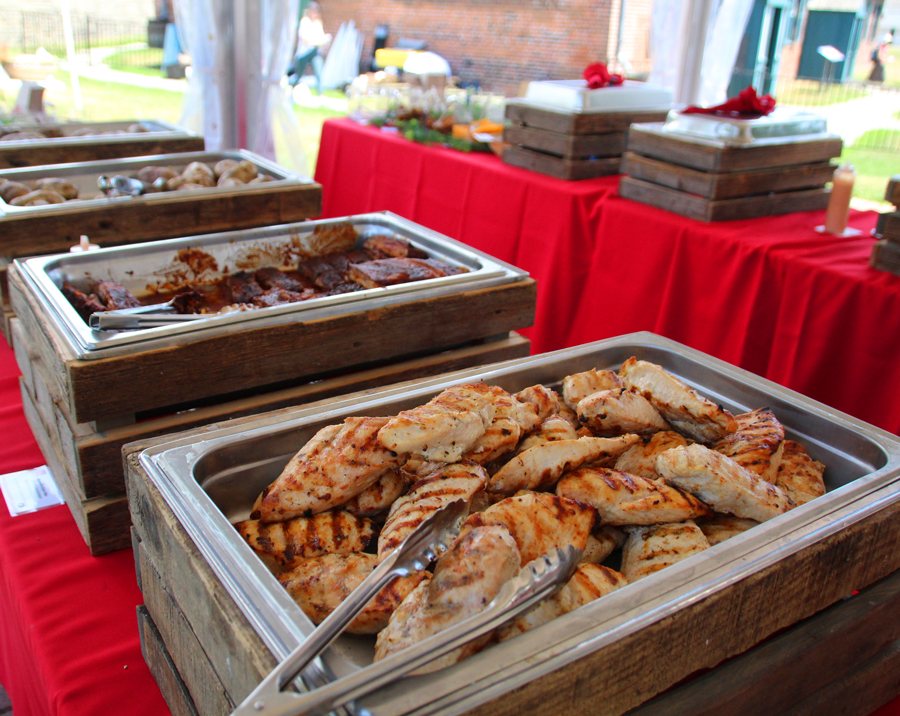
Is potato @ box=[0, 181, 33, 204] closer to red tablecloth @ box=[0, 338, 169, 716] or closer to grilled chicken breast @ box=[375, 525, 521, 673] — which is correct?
red tablecloth @ box=[0, 338, 169, 716]

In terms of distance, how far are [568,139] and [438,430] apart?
212 cm

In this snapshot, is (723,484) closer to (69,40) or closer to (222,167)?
(222,167)

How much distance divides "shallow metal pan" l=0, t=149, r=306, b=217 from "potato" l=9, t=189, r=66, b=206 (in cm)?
4

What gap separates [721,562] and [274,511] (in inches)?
18.0

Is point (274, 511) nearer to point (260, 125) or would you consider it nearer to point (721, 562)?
point (721, 562)

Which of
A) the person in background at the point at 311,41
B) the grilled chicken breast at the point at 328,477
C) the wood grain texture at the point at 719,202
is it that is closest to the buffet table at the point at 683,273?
Result: the wood grain texture at the point at 719,202

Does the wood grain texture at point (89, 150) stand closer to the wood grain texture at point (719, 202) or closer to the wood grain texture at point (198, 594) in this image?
the wood grain texture at point (719, 202)

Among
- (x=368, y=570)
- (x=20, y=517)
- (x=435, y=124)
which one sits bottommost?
(x=20, y=517)

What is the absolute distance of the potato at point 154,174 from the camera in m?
2.28

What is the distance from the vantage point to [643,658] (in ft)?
1.95

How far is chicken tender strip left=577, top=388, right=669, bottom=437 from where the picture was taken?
0.91 m

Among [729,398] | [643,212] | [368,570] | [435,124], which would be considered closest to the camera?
[368,570]

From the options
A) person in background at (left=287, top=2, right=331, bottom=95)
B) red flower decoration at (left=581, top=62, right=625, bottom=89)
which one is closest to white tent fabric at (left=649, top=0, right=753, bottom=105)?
red flower decoration at (left=581, top=62, right=625, bottom=89)

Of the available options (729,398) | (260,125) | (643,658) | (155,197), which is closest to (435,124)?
(260,125)
